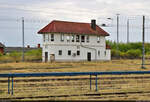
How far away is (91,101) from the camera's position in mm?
10125

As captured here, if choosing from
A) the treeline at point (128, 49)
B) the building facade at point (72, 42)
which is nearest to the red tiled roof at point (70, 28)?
the building facade at point (72, 42)

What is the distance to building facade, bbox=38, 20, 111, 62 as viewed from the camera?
49.7 meters

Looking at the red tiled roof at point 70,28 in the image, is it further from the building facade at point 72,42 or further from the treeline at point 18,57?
the treeline at point 18,57

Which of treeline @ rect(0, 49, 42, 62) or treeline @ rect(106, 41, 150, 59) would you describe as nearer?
treeline @ rect(0, 49, 42, 62)

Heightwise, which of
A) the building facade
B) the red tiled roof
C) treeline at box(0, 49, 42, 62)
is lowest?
treeline at box(0, 49, 42, 62)

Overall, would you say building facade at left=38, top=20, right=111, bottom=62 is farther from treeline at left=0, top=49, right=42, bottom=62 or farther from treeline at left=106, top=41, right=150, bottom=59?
treeline at left=106, top=41, right=150, bottom=59

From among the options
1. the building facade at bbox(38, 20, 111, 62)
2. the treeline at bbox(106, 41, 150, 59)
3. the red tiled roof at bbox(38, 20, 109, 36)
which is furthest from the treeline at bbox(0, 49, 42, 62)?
the treeline at bbox(106, 41, 150, 59)

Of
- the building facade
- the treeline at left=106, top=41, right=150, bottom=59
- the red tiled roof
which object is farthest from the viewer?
the treeline at left=106, top=41, right=150, bottom=59

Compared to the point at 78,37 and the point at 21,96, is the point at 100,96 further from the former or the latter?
the point at 78,37

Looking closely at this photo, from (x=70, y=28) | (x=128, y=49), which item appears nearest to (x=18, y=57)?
(x=70, y=28)

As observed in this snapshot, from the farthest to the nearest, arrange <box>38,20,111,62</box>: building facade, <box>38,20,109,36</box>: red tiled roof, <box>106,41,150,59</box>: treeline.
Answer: <box>106,41,150,59</box>: treeline → <box>38,20,109,36</box>: red tiled roof → <box>38,20,111,62</box>: building facade

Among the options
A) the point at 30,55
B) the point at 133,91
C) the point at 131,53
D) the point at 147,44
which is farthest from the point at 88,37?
the point at 133,91

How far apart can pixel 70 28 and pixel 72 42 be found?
295cm

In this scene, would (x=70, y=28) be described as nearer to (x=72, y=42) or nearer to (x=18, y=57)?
(x=72, y=42)
